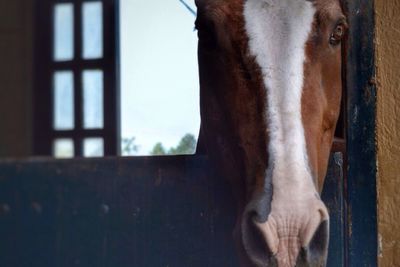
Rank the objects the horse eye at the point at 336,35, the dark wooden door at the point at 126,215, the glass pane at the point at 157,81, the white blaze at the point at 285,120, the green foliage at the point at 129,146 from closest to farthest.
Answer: the white blaze at the point at 285,120 < the horse eye at the point at 336,35 < the dark wooden door at the point at 126,215 < the glass pane at the point at 157,81 < the green foliage at the point at 129,146

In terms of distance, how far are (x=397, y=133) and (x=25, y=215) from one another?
1.22m

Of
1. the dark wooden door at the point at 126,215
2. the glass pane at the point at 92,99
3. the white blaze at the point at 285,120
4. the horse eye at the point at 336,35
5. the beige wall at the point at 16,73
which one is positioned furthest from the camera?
the beige wall at the point at 16,73

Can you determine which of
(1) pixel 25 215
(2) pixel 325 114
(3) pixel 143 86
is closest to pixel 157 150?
(3) pixel 143 86

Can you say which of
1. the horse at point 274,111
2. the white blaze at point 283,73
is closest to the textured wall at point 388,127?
the horse at point 274,111

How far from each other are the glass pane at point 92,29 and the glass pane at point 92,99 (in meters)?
0.13

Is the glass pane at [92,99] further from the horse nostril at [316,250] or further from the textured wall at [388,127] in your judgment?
the horse nostril at [316,250]

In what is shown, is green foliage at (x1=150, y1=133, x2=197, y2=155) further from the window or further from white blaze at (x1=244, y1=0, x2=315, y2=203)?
white blaze at (x1=244, y1=0, x2=315, y2=203)

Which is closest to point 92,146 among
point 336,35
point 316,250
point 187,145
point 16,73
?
point 187,145

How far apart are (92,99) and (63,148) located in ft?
1.33

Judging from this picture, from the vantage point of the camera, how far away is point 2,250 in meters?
2.20

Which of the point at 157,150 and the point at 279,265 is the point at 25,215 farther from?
the point at 157,150

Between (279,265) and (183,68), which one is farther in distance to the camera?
(183,68)

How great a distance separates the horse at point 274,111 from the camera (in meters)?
1.58

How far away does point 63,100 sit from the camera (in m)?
4.47
